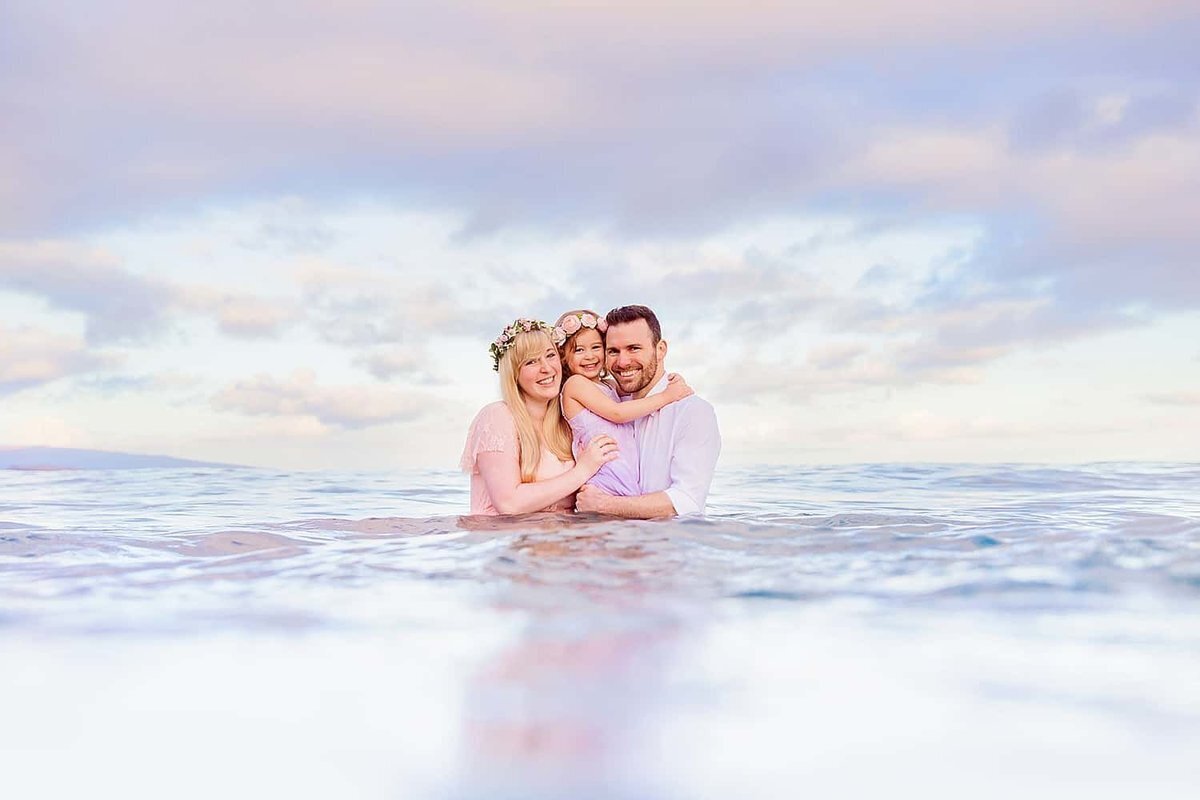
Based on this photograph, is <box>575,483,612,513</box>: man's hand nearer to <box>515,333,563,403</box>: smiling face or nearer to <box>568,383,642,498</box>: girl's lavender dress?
<box>568,383,642,498</box>: girl's lavender dress

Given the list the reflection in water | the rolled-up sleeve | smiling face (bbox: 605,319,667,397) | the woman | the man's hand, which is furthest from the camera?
smiling face (bbox: 605,319,667,397)

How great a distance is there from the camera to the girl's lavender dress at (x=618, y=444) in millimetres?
6223

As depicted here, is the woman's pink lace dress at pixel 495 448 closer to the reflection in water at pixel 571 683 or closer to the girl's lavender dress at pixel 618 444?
the girl's lavender dress at pixel 618 444

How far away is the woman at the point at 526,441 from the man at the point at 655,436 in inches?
10.9

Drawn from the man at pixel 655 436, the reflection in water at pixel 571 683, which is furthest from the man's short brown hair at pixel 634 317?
the reflection in water at pixel 571 683

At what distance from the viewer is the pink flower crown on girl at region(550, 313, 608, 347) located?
6.26 m

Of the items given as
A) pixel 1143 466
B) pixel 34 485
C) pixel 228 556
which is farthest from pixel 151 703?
pixel 1143 466

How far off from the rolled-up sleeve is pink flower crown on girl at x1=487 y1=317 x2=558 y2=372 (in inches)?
39.6

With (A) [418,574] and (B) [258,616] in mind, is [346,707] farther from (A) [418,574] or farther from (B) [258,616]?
(A) [418,574]

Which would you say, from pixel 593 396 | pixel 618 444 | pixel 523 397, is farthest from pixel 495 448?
pixel 618 444

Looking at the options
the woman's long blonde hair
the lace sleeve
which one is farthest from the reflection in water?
the woman's long blonde hair

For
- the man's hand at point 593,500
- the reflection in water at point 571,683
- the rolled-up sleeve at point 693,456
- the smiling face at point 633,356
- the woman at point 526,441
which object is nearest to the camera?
the reflection in water at point 571,683

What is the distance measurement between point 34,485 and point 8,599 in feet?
37.0

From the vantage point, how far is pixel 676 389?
613cm
